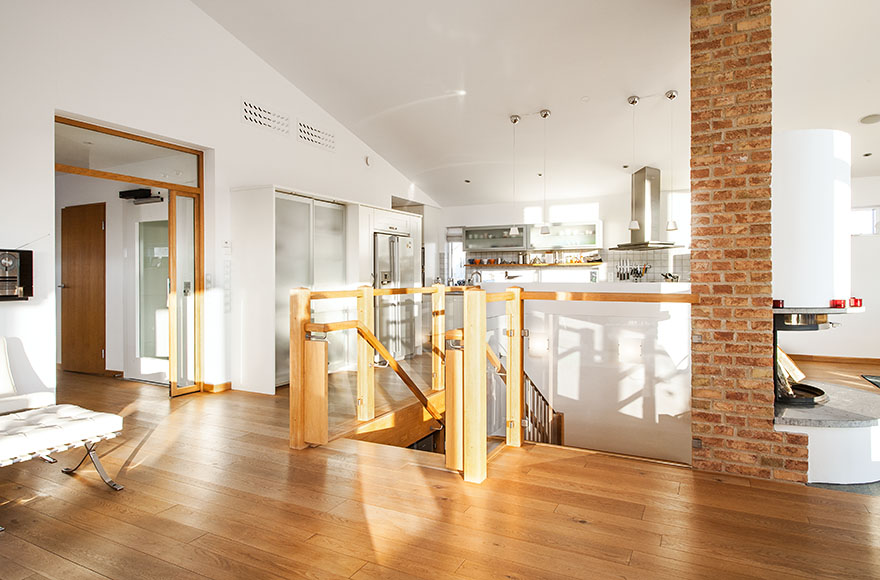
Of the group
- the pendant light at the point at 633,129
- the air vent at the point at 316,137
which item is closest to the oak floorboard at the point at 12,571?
the air vent at the point at 316,137

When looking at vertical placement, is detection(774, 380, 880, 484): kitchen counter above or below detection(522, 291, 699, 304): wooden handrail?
below

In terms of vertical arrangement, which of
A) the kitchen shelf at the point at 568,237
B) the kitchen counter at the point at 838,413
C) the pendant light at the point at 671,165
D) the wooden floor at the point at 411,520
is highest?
the pendant light at the point at 671,165

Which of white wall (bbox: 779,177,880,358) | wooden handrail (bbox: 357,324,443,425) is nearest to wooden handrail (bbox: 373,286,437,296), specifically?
wooden handrail (bbox: 357,324,443,425)

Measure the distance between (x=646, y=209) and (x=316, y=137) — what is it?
4724mm

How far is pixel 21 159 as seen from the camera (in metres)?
3.65

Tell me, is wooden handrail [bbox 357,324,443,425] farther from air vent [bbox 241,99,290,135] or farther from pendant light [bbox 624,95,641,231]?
pendant light [bbox 624,95,641,231]

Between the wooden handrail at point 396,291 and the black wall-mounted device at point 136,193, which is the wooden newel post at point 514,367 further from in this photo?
the black wall-mounted device at point 136,193

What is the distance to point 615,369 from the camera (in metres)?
3.55

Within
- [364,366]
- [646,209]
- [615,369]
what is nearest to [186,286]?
[364,366]

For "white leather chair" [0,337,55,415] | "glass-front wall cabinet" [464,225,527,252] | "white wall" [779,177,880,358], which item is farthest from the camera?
"glass-front wall cabinet" [464,225,527,252]

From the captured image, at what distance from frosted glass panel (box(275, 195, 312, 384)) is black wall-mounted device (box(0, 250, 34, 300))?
6.72 feet

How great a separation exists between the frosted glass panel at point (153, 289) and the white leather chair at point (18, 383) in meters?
1.73

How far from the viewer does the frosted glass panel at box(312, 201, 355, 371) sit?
5.61 meters

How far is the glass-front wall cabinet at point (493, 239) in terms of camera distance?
344 inches
